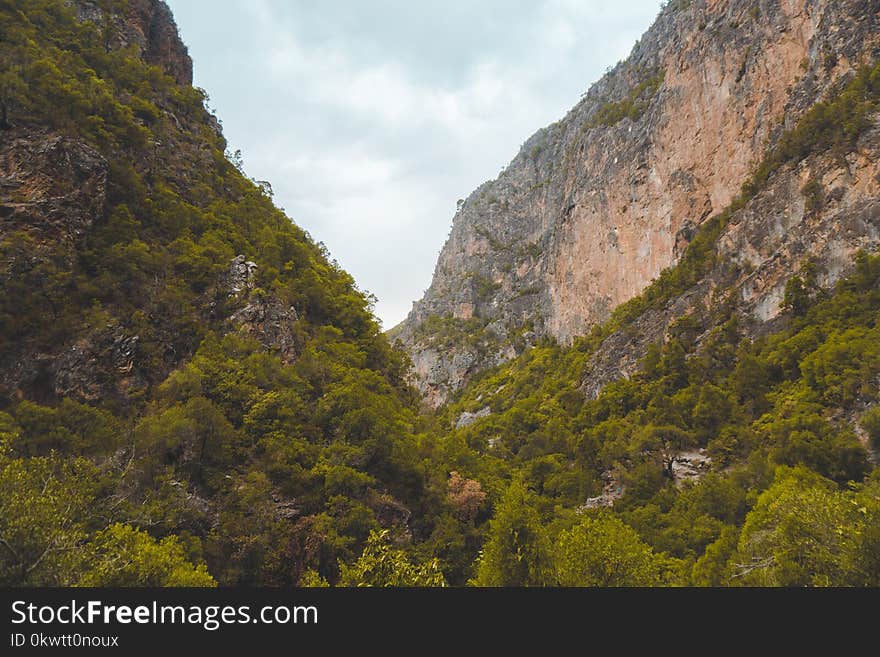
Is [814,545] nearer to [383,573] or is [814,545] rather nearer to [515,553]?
[515,553]

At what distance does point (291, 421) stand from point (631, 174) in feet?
216

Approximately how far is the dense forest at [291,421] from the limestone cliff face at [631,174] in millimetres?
7255

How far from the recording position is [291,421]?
2684cm

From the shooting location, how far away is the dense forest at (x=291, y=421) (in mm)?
17547

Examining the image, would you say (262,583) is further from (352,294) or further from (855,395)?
(855,395)

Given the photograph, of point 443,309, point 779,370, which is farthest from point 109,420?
point 443,309

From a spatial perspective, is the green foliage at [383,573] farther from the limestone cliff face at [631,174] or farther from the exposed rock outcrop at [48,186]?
the limestone cliff face at [631,174]

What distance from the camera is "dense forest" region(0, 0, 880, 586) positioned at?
17547 mm

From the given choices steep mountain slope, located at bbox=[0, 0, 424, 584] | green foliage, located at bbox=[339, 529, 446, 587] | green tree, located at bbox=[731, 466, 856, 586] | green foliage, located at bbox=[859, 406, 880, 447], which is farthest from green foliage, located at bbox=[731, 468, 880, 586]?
steep mountain slope, located at bbox=[0, 0, 424, 584]

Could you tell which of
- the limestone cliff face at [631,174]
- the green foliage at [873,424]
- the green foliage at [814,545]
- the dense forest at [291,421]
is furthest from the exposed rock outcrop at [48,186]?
the limestone cliff face at [631,174]

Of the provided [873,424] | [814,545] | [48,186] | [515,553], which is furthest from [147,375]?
[873,424]

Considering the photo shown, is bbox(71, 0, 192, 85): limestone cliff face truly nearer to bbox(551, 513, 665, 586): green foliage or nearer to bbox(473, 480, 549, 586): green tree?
bbox(473, 480, 549, 586): green tree

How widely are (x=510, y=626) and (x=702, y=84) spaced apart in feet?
234

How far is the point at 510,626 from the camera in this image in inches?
367
